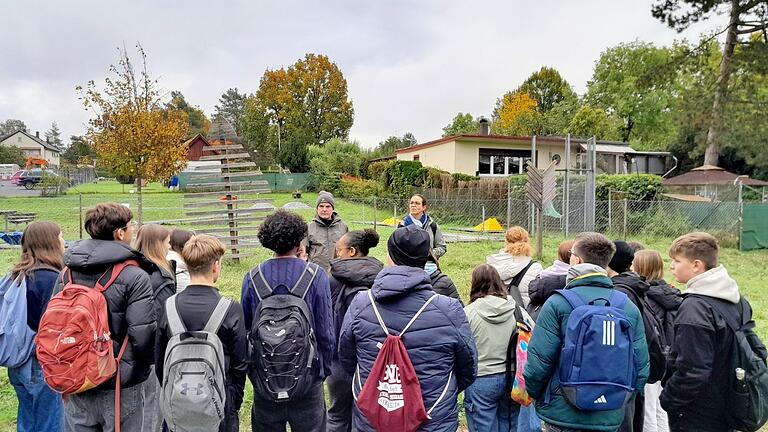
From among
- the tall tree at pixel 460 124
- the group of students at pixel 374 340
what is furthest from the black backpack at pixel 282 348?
the tall tree at pixel 460 124

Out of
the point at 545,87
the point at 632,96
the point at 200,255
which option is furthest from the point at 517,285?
the point at 545,87

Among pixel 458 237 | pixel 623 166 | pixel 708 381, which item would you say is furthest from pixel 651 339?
pixel 623 166

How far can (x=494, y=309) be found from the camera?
11.3 ft

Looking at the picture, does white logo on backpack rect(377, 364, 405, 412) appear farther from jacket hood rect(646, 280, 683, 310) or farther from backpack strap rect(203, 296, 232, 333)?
jacket hood rect(646, 280, 683, 310)

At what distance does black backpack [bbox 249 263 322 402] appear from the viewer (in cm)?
281

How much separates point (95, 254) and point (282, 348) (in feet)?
4.01

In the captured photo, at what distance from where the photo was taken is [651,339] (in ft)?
10.3

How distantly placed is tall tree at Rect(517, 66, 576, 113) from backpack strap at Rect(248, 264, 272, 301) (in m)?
67.6

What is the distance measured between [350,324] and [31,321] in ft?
7.80

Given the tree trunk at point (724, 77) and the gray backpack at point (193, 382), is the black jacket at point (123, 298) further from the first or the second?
the tree trunk at point (724, 77)

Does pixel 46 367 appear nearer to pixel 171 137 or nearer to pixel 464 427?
pixel 464 427

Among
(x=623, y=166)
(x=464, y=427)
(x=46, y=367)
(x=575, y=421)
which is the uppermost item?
(x=623, y=166)

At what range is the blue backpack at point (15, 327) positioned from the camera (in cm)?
340

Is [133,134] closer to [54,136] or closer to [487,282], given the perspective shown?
[487,282]
